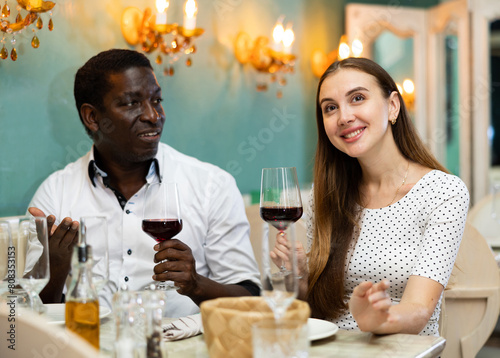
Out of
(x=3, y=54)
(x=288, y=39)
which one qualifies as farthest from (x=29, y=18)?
(x=288, y=39)

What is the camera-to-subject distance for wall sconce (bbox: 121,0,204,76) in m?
3.13

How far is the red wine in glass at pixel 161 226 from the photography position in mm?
1532

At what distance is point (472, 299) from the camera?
7.61 ft

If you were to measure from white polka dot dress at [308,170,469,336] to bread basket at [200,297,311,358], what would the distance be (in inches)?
23.5

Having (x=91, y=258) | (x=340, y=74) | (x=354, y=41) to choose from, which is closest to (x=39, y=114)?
(x=340, y=74)

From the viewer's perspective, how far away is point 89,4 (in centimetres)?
292

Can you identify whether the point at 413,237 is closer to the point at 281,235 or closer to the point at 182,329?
the point at 281,235

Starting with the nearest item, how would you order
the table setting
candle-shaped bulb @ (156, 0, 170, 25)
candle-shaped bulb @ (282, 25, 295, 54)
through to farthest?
the table setting, candle-shaped bulb @ (156, 0, 170, 25), candle-shaped bulb @ (282, 25, 295, 54)

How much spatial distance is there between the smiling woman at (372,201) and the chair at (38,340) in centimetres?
72

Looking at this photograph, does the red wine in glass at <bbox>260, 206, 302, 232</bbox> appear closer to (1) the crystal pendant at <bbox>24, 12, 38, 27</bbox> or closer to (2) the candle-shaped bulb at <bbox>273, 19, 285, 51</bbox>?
(1) the crystal pendant at <bbox>24, 12, 38, 27</bbox>

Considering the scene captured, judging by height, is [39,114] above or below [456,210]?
above

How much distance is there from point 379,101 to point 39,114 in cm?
154

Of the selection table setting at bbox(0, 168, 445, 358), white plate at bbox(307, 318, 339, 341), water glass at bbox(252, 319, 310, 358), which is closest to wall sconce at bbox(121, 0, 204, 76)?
table setting at bbox(0, 168, 445, 358)

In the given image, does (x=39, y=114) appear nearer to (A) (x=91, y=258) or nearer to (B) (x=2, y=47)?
(B) (x=2, y=47)
